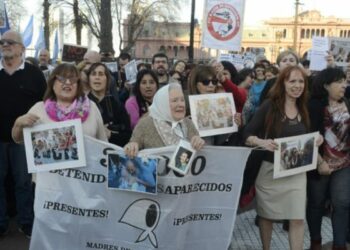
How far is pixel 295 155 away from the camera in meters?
4.26

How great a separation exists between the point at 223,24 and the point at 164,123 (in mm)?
4144

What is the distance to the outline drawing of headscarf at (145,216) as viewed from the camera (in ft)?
13.0

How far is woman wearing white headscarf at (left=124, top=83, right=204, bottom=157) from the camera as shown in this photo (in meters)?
3.91

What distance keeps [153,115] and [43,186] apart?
1034 millimetres

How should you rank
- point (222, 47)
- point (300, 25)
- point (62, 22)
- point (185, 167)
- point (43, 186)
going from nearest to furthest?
point (185, 167), point (43, 186), point (222, 47), point (62, 22), point (300, 25)

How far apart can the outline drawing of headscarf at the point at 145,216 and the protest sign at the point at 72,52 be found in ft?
21.1

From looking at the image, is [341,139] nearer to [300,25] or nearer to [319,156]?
[319,156]

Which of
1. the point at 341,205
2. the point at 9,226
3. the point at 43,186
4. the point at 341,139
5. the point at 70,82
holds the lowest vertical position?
the point at 9,226

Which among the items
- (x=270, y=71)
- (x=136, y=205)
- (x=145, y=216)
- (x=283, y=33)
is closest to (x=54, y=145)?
(x=136, y=205)

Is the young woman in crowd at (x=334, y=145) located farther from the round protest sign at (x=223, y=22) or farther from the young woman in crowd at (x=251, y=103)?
the round protest sign at (x=223, y=22)

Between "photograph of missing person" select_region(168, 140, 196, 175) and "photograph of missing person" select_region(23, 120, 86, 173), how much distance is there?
74 centimetres

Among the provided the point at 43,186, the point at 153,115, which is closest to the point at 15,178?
the point at 43,186

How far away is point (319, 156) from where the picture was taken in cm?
457

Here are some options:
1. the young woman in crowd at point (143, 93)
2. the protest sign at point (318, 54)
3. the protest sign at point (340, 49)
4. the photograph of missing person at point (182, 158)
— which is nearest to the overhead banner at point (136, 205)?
the photograph of missing person at point (182, 158)
